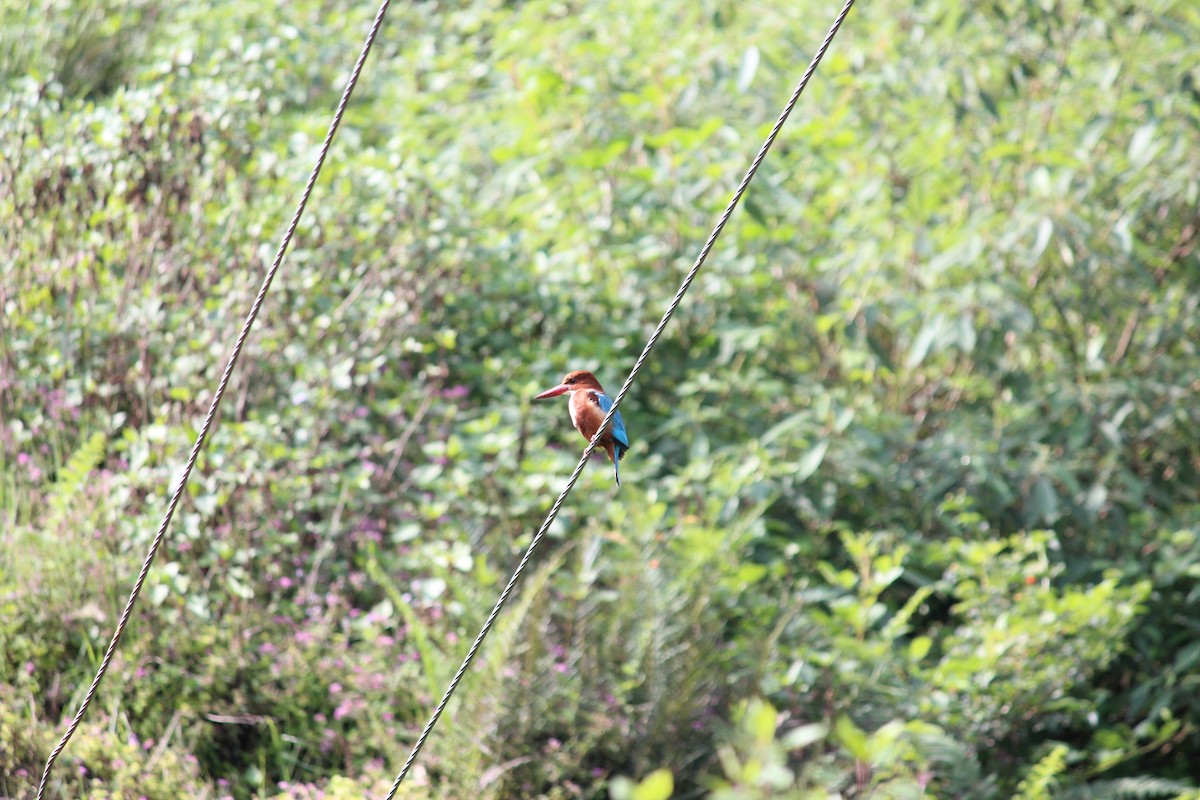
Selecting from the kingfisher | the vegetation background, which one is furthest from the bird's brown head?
the vegetation background

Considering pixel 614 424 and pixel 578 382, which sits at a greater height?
pixel 578 382

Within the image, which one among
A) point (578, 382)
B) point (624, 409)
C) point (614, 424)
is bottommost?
point (624, 409)

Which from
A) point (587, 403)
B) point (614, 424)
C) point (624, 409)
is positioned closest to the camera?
point (587, 403)

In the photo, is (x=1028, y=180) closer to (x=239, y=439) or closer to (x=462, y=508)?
(x=462, y=508)

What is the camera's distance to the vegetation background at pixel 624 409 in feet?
12.9

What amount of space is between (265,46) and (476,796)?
3091 mm

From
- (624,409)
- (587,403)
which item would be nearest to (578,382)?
(587,403)

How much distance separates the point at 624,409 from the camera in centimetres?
499

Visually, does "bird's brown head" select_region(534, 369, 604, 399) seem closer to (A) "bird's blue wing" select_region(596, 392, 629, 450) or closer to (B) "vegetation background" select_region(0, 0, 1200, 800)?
(A) "bird's blue wing" select_region(596, 392, 629, 450)

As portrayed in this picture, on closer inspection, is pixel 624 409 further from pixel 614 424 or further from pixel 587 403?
pixel 587 403

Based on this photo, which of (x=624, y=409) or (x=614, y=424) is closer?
(x=614, y=424)

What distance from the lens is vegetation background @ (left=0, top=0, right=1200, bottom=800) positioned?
3.94 meters

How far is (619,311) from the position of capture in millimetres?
5023

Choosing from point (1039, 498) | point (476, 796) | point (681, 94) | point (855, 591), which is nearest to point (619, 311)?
point (681, 94)
